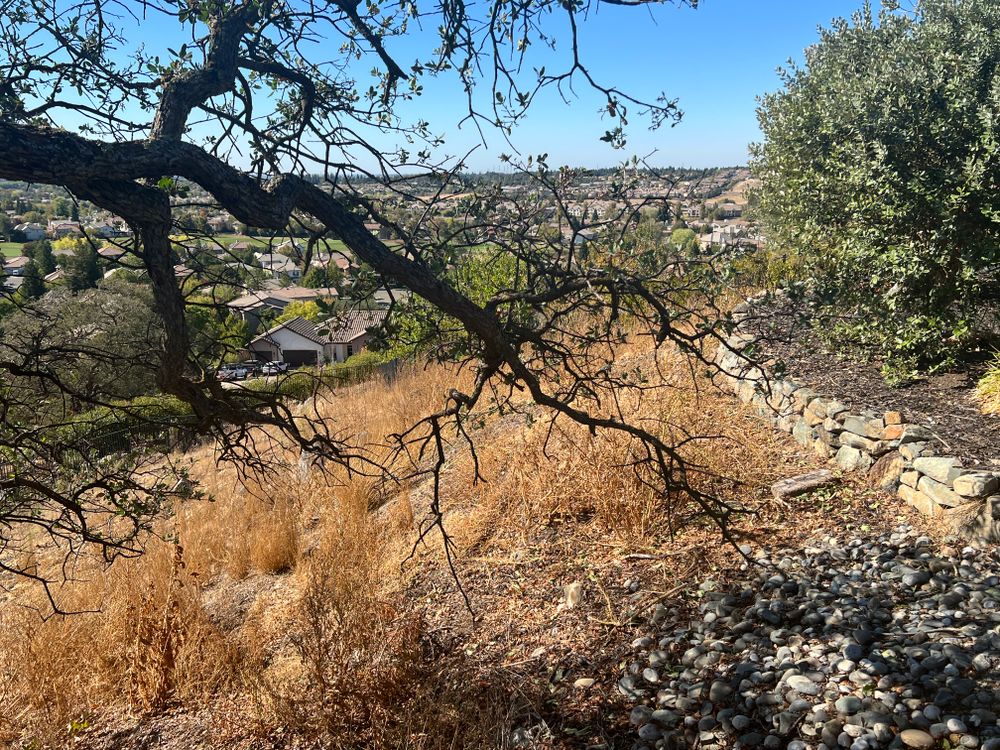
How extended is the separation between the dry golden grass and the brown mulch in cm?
69

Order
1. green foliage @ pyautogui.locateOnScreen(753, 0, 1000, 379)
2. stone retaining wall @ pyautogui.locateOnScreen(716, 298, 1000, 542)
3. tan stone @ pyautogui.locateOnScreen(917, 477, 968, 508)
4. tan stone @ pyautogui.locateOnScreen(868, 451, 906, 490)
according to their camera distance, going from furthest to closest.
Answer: green foliage @ pyautogui.locateOnScreen(753, 0, 1000, 379), tan stone @ pyautogui.locateOnScreen(868, 451, 906, 490), tan stone @ pyautogui.locateOnScreen(917, 477, 968, 508), stone retaining wall @ pyautogui.locateOnScreen(716, 298, 1000, 542)

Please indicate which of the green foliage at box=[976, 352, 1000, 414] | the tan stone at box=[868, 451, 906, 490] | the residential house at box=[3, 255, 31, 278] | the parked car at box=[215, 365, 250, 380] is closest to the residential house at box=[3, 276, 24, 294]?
the residential house at box=[3, 255, 31, 278]

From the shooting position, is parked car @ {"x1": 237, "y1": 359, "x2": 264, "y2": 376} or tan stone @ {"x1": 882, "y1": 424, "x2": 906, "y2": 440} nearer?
parked car @ {"x1": 237, "y1": 359, "x2": 264, "y2": 376}

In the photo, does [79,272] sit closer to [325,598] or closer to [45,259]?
[45,259]

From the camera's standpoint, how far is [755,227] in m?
12.2

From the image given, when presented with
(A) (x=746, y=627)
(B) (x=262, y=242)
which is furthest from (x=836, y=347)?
(B) (x=262, y=242)

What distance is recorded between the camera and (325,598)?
3.57m

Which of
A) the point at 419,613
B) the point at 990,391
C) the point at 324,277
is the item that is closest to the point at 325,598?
the point at 419,613

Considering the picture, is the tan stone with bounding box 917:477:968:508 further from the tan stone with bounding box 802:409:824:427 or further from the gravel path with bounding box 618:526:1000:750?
the tan stone with bounding box 802:409:824:427

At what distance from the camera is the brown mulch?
4117mm

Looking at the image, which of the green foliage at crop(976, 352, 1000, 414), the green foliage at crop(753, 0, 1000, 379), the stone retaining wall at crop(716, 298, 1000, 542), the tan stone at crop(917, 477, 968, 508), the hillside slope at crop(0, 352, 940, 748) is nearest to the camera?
the hillside slope at crop(0, 352, 940, 748)

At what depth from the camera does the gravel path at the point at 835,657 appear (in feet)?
8.04

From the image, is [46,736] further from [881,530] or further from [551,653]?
[881,530]

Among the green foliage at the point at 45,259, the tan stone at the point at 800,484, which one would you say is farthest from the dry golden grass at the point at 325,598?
the green foliage at the point at 45,259
